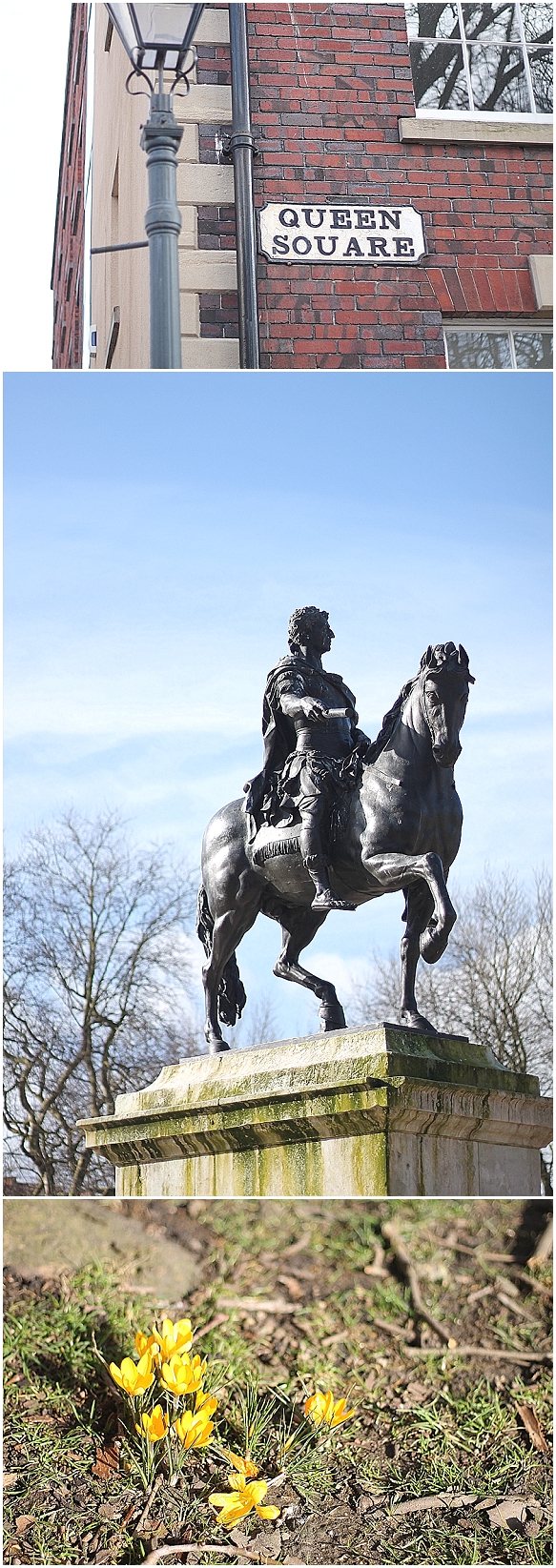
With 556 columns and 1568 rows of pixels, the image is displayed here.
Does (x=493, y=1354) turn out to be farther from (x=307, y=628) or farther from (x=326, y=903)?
(x=307, y=628)

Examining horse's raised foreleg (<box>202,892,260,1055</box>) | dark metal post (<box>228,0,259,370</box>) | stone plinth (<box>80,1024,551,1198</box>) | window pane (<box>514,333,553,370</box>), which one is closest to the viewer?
stone plinth (<box>80,1024,551,1198</box>)

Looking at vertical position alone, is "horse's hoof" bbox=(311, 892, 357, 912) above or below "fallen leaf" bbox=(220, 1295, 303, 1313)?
above

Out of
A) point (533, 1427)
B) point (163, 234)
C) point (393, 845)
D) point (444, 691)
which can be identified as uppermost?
point (163, 234)

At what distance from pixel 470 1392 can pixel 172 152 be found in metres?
4.34

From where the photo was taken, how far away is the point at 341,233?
8.31 m

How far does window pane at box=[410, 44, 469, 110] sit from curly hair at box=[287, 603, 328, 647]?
4.74 metres

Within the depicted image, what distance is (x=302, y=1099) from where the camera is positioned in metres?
4.87

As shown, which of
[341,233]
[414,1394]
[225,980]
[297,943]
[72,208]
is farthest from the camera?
[72,208]

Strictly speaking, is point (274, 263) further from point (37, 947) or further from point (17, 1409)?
point (37, 947)

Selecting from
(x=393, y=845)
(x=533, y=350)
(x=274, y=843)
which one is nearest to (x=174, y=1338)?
(x=393, y=845)

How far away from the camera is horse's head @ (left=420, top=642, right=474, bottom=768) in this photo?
196 inches

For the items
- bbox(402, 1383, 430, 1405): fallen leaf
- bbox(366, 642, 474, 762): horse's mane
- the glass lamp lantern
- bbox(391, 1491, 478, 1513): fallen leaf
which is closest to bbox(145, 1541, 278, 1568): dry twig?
bbox(391, 1491, 478, 1513): fallen leaf

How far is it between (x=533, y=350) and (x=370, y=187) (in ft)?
4.31

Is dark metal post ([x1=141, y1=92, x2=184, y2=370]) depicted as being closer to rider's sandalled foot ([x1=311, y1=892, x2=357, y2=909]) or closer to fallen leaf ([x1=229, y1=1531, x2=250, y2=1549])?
rider's sandalled foot ([x1=311, y1=892, x2=357, y2=909])
